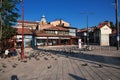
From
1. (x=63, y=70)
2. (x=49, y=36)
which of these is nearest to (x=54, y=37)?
(x=49, y=36)

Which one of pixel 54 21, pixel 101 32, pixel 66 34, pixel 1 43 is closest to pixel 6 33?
pixel 1 43

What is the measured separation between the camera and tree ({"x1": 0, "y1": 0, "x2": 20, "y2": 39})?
20375 millimetres

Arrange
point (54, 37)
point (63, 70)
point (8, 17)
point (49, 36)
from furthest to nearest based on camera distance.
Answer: point (54, 37), point (49, 36), point (8, 17), point (63, 70)

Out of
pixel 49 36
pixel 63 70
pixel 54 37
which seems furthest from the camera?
pixel 54 37

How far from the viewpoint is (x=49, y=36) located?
190ft

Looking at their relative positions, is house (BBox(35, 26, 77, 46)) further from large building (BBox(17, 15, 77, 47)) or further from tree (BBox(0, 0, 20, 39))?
tree (BBox(0, 0, 20, 39))

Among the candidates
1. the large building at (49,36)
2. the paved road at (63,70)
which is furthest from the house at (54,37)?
the paved road at (63,70)

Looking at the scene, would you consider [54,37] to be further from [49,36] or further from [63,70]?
[63,70]

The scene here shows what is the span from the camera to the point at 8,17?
21.8 m

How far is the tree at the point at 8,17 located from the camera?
2038 centimetres

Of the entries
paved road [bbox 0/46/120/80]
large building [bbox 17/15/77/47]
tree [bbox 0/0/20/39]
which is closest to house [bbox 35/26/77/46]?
large building [bbox 17/15/77/47]

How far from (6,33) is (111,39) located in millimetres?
50551

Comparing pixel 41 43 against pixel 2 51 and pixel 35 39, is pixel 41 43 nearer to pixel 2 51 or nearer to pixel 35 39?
pixel 35 39

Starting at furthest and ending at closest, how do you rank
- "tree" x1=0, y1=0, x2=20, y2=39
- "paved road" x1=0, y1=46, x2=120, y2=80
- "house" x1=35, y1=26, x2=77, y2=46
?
1. "house" x1=35, y1=26, x2=77, y2=46
2. "tree" x1=0, y1=0, x2=20, y2=39
3. "paved road" x1=0, y1=46, x2=120, y2=80
